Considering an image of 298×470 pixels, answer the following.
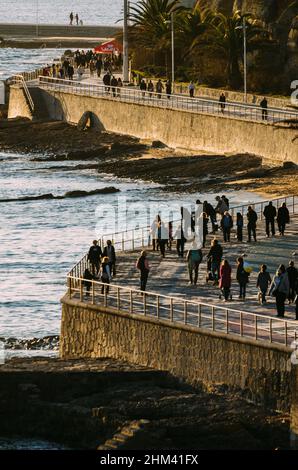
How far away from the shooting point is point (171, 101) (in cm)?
8188

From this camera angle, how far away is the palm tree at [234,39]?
83.9 metres

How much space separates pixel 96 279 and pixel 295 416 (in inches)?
376

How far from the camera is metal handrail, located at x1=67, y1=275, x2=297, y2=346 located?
37375 mm

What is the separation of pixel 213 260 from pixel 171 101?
38.5 m

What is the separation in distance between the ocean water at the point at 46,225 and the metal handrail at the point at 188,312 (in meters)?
6.02

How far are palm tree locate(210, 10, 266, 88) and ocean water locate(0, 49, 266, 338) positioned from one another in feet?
28.3

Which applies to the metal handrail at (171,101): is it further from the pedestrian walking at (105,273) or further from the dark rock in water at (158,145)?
the pedestrian walking at (105,273)

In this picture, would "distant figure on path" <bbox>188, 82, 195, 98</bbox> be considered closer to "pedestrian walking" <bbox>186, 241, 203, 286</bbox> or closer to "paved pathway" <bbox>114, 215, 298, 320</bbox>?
"paved pathway" <bbox>114, 215, 298, 320</bbox>

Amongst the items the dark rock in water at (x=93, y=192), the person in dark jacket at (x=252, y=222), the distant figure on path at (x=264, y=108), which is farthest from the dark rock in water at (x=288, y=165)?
the person in dark jacket at (x=252, y=222)

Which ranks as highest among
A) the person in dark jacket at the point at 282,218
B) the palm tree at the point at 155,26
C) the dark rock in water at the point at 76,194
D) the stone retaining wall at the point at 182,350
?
the palm tree at the point at 155,26

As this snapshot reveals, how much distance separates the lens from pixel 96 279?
143ft

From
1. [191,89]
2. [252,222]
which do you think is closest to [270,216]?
[252,222]
